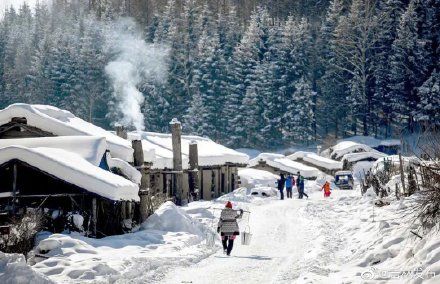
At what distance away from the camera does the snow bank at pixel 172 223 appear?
66.5ft

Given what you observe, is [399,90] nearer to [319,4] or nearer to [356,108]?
[356,108]

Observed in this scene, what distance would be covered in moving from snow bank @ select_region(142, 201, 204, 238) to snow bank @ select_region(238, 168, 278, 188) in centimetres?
2594

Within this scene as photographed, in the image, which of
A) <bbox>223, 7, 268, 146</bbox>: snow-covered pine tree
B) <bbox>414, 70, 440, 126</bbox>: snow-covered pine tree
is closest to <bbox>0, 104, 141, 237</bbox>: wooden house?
<bbox>414, 70, 440, 126</bbox>: snow-covered pine tree

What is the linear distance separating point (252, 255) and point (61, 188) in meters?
7.45

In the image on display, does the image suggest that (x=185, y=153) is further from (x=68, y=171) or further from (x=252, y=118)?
(x=252, y=118)

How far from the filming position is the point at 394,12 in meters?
76.6

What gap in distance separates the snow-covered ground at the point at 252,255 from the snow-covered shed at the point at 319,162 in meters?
37.6

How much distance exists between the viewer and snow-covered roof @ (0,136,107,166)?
2177cm

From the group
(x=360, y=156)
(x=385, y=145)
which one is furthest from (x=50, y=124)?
(x=385, y=145)

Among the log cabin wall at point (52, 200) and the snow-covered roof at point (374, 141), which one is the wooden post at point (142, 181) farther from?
the snow-covered roof at point (374, 141)

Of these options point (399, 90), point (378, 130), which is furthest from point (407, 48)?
point (378, 130)

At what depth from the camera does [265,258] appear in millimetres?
15266

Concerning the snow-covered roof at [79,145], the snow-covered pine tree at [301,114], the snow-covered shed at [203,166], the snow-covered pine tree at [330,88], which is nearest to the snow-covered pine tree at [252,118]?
the snow-covered pine tree at [301,114]

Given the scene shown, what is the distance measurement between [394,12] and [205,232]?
63.4m
